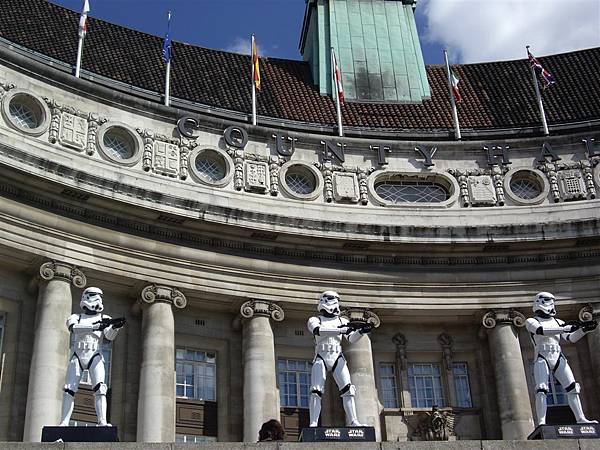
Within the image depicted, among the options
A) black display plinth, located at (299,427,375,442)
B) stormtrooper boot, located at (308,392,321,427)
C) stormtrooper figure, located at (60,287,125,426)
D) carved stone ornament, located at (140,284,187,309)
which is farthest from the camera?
carved stone ornament, located at (140,284,187,309)

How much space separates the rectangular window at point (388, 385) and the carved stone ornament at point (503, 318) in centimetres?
371

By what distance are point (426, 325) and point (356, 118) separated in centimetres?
1012

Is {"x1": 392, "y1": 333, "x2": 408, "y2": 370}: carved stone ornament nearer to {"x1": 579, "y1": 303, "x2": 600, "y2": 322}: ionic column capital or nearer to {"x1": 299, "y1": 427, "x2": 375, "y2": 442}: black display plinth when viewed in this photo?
{"x1": 579, "y1": 303, "x2": 600, "y2": 322}: ionic column capital

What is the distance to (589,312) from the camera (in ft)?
117

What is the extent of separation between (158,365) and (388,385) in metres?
8.69

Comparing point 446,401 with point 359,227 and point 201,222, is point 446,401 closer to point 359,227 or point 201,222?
point 359,227

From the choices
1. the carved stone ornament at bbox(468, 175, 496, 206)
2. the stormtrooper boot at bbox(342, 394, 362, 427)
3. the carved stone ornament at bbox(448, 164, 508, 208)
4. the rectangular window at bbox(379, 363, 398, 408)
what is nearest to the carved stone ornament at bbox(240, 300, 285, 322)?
the rectangular window at bbox(379, 363, 398, 408)

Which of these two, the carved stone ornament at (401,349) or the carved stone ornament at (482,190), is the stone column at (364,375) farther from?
the carved stone ornament at (482,190)

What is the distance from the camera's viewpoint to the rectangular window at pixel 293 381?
34375mm

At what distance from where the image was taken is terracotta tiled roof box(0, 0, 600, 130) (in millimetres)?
40062

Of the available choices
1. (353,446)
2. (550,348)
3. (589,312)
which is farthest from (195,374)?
(589,312)

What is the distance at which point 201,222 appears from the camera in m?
33.8

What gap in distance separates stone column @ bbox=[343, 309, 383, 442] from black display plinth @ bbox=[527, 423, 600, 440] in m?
11.3

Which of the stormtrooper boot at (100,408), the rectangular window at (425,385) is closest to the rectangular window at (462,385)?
the rectangular window at (425,385)
